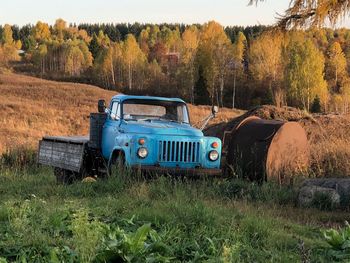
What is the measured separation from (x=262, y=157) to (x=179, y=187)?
2.95 metres

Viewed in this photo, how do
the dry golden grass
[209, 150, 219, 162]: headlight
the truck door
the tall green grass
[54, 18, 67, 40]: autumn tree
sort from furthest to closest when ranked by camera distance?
[54, 18, 67, 40]: autumn tree → the dry golden grass → the truck door → [209, 150, 219, 162]: headlight → the tall green grass

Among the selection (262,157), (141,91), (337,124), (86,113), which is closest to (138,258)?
(262,157)

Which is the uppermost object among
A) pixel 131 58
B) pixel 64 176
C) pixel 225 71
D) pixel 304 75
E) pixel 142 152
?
pixel 131 58

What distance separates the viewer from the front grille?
10.7m

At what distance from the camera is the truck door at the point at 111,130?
37.7 feet

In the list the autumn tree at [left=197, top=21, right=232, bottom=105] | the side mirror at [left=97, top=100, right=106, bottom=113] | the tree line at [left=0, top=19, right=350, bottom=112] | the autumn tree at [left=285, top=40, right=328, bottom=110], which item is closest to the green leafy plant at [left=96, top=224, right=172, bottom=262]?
the side mirror at [left=97, top=100, right=106, bottom=113]

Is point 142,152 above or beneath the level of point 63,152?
above

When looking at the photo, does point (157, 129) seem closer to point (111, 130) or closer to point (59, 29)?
point (111, 130)

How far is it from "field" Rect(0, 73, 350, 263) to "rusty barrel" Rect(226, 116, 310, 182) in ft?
1.46

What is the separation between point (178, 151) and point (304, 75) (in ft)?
206

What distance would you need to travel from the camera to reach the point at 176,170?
1055 cm

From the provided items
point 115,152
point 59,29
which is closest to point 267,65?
point 115,152

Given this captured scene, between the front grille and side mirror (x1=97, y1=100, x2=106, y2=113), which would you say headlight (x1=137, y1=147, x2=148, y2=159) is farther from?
side mirror (x1=97, y1=100, x2=106, y2=113)

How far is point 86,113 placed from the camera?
4428cm
